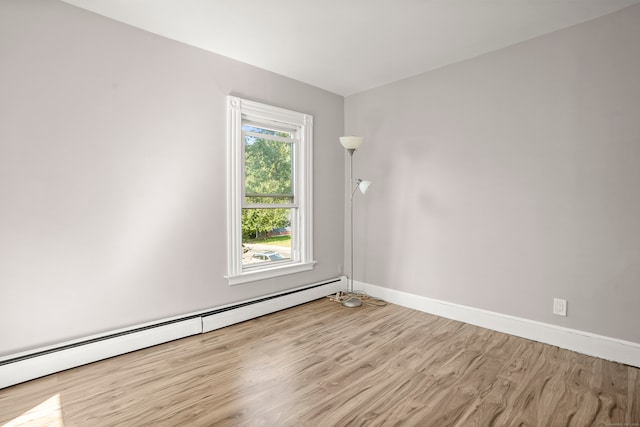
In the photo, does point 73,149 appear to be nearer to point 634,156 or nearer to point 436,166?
point 436,166

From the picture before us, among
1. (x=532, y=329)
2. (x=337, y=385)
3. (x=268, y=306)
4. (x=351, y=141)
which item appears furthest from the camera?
(x=351, y=141)

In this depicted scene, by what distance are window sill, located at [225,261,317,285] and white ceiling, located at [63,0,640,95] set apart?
7.21ft

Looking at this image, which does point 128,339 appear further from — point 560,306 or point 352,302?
point 560,306

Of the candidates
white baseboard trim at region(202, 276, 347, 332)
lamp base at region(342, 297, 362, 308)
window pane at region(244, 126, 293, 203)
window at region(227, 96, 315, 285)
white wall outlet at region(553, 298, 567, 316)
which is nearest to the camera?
white wall outlet at region(553, 298, 567, 316)

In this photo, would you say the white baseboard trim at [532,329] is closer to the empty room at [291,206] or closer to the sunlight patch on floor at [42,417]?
the empty room at [291,206]

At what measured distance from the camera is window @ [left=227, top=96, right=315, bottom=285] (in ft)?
11.0

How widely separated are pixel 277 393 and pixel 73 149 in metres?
2.29

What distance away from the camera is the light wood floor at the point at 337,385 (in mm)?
1891

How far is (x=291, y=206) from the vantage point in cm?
393

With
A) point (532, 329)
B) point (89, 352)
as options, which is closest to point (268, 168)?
point (89, 352)

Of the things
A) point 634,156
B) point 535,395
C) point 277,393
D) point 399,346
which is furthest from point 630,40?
point 277,393

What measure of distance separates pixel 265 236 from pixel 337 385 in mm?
1957

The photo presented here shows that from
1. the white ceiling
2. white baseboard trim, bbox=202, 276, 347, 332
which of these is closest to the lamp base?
white baseboard trim, bbox=202, 276, 347, 332

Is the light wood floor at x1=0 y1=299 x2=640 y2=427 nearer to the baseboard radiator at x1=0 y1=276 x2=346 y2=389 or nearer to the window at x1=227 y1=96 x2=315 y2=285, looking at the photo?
the baseboard radiator at x1=0 y1=276 x2=346 y2=389
